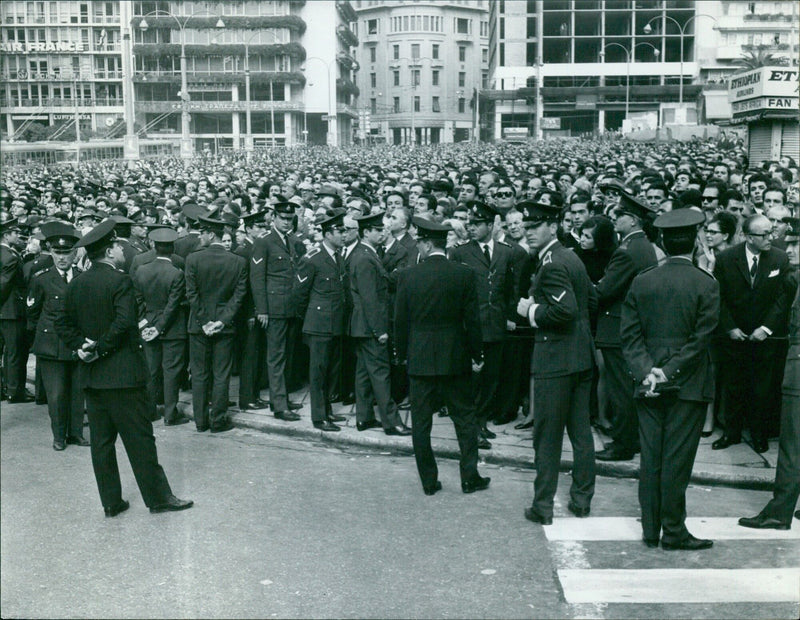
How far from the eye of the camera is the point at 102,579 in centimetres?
581

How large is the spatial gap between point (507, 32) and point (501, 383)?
83.0 m

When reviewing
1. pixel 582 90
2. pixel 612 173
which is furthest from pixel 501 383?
pixel 582 90

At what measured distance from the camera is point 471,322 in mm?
7551

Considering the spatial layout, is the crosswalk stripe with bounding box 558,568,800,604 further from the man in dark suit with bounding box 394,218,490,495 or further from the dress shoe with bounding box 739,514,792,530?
the man in dark suit with bounding box 394,218,490,495

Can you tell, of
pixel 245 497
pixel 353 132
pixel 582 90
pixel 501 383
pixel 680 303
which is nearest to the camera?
pixel 680 303

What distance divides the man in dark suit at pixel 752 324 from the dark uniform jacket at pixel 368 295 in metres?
3.04

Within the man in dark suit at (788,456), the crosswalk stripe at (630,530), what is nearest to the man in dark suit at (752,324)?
the man in dark suit at (788,456)

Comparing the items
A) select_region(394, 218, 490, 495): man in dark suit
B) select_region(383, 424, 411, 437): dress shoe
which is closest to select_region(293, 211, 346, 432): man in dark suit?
select_region(383, 424, 411, 437): dress shoe

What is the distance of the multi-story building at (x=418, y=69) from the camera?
121500 millimetres

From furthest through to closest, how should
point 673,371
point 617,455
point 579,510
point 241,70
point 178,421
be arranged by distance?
point 241,70 → point 178,421 → point 617,455 → point 579,510 → point 673,371

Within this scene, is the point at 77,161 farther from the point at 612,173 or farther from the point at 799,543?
the point at 799,543

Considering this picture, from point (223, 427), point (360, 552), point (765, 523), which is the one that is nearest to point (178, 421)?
point (223, 427)

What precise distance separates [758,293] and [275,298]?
15.3 ft

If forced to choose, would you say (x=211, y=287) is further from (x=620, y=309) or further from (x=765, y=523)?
(x=765, y=523)
